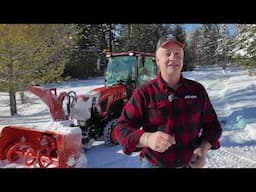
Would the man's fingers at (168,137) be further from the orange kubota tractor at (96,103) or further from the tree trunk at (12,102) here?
the tree trunk at (12,102)

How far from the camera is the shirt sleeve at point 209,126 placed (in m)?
1.79

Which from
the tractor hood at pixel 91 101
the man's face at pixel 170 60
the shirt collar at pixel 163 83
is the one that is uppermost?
the man's face at pixel 170 60

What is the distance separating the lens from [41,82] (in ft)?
11.8

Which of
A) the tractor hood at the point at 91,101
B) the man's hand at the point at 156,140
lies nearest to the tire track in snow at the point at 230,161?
the tractor hood at the point at 91,101

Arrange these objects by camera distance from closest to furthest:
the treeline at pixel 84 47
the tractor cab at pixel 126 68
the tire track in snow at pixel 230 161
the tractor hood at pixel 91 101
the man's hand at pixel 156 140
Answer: the man's hand at pixel 156 140, the tire track in snow at pixel 230 161, the treeline at pixel 84 47, the tractor cab at pixel 126 68, the tractor hood at pixel 91 101

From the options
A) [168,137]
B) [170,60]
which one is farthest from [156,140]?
[170,60]

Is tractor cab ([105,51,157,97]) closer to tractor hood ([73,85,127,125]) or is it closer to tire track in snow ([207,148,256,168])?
tractor hood ([73,85,127,125])

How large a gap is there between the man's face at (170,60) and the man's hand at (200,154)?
381 millimetres

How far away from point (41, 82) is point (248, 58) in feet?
6.16

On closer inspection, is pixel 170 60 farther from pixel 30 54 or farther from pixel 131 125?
pixel 30 54

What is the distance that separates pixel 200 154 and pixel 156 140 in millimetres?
236

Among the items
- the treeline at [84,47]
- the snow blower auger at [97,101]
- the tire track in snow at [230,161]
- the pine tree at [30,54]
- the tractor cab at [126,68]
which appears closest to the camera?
the tire track in snow at [230,161]

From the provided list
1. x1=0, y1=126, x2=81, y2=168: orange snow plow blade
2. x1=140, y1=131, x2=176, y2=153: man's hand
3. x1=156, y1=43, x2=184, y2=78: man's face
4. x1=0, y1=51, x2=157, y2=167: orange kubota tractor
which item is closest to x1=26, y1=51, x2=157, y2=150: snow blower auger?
x1=0, y1=51, x2=157, y2=167: orange kubota tractor

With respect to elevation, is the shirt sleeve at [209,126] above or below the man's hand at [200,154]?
above
